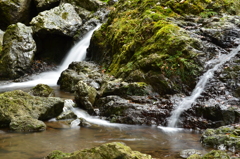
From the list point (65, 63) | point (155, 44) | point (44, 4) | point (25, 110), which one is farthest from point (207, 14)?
point (44, 4)

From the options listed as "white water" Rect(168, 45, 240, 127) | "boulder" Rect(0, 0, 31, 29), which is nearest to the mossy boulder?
"white water" Rect(168, 45, 240, 127)

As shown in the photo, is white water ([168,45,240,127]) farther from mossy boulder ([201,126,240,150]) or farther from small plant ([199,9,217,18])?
small plant ([199,9,217,18])

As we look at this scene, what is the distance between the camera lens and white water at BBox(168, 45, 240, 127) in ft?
23.0

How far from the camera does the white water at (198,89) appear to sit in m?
7.01

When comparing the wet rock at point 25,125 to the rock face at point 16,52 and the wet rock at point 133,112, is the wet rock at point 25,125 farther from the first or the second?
the rock face at point 16,52

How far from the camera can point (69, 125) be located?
653 centimetres

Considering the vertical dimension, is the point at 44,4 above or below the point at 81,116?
above

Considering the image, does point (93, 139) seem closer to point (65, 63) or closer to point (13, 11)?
point (65, 63)

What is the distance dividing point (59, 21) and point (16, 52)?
3.72m

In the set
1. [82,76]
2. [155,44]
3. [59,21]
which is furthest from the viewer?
[59,21]

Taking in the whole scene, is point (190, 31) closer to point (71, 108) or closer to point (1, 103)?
point (71, 108)

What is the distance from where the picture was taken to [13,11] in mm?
18312

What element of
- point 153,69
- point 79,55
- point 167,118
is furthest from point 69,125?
point 79,55

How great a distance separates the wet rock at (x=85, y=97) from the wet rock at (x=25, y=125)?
212cm
